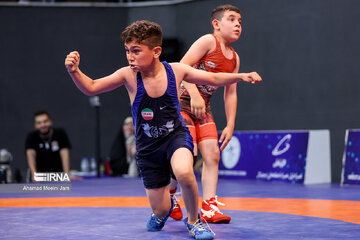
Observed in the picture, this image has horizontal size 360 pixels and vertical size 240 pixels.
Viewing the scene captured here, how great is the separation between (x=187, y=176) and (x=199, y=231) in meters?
Result: 0.33

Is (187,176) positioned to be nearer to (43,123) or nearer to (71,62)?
(71,62)

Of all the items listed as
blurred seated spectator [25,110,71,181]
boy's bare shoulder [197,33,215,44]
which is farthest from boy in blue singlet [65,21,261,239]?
blurred seated spectator [25,110,71,181]

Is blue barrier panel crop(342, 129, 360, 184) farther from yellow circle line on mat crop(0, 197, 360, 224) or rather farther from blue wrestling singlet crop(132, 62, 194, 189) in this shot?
blue wrestling singlet crop(132, 62, 194, 189)

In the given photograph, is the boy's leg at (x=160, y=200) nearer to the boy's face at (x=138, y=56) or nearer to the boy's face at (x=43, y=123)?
the boy's face at (x=138, y=56)

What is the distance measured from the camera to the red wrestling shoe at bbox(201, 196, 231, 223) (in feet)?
13.0

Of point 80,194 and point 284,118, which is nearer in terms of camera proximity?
point 80,194

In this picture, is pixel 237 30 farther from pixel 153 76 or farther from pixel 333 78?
pixel 333 78

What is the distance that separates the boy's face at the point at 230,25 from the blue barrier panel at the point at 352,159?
3612 mm

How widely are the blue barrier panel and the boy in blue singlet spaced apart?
435 centimetres

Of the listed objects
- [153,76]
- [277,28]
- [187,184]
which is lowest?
[187,184]

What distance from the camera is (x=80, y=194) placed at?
260 inches

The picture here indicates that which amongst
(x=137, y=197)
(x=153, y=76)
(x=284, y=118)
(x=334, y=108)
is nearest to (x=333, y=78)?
(x=334, y=108)

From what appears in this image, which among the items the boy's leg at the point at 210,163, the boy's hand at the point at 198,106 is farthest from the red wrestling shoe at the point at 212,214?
the boy's hand at the point at 198,106

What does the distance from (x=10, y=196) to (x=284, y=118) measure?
15.0 feet
